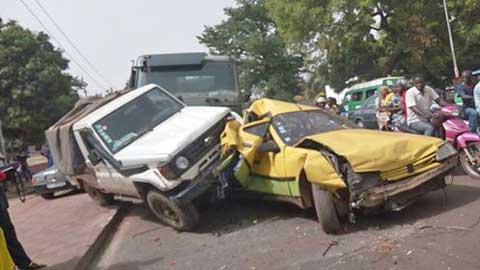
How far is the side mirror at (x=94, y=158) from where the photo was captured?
28.4 ft

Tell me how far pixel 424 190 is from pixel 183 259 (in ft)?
9.46

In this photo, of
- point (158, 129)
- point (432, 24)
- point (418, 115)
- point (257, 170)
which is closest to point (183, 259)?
point (257, 170)

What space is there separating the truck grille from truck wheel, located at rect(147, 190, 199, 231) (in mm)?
456

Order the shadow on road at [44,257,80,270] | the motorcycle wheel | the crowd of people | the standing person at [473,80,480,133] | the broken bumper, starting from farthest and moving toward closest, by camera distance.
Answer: the crowd of people → the standing person at [473,80,480,133] → the motorcycle wheel → the shadow on road at [44,257,80,270] → the broken bumper

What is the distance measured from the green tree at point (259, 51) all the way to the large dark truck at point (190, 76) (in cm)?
4189

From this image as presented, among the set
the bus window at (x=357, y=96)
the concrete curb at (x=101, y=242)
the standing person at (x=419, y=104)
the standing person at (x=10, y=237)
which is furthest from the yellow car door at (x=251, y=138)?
the bus window at (x=357, y=96)

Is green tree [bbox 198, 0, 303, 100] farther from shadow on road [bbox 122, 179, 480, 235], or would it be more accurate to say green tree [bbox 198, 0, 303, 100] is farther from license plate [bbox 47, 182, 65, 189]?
shadow on road [bbox 122, 179, 480, 235]

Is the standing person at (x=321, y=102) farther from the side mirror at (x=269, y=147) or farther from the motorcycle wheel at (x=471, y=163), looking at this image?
the side mirror at (x=269, y=147)

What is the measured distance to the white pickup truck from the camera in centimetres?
750

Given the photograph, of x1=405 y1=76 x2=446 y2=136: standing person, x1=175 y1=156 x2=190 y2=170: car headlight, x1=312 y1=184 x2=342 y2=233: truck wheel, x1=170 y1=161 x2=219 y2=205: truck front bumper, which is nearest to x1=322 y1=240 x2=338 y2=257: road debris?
x1=312 y1=184 x2=342 y2=233: truck wheel

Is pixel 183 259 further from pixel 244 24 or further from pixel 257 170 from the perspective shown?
pixel 244 24

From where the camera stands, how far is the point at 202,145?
7859mm

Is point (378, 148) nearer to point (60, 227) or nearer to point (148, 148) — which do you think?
point (148, 148)

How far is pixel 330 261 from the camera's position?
5652 millimetres
